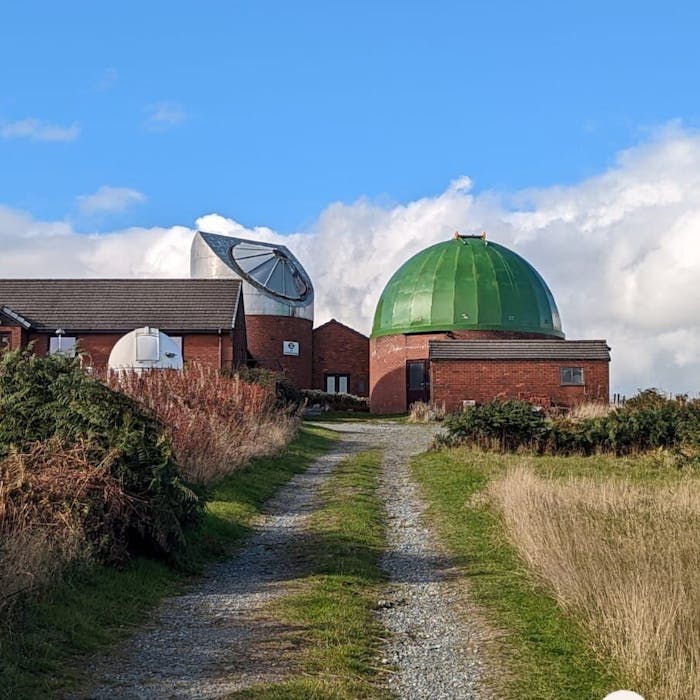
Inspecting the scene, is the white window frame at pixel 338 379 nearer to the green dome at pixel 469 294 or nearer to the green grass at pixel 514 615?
the green dome at pixel 469 294

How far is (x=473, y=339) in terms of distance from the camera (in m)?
44.9

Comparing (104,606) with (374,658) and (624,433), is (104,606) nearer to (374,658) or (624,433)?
(374,658)

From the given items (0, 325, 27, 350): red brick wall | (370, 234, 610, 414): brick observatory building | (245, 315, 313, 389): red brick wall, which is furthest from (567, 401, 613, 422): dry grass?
(0, 325, 27, 350): red brick wall

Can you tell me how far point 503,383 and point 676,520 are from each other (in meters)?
29.9

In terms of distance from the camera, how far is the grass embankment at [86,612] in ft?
21.4

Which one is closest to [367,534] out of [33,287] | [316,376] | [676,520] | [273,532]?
[273,532]

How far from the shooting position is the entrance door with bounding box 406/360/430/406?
152ft

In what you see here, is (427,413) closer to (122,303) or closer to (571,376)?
(571,376)

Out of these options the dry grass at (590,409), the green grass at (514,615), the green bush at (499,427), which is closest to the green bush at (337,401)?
the dry grass at (590,409)

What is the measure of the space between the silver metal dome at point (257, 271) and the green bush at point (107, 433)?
143 ft

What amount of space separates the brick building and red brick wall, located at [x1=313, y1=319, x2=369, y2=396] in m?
16.0

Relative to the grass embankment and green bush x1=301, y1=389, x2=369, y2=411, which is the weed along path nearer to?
the grass embankment

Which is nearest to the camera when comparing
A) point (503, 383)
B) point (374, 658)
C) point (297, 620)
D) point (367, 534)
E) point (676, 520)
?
point (374, 658)

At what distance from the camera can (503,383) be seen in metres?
40.1
